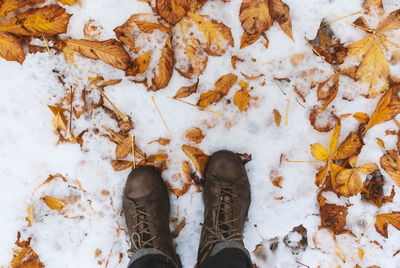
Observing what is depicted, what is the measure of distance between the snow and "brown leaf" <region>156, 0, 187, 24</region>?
0.09 m

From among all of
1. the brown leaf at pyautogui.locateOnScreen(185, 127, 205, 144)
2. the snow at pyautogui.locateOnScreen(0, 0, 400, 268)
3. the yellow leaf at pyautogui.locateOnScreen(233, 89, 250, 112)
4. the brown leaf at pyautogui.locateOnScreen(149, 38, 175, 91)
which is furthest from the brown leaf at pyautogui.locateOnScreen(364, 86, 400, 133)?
the brown leaf at pyautogui.locateOnScreen(149, 38, 175, 91)

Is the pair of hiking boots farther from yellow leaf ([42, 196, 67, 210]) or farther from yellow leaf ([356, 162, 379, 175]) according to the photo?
yellow leaf ([356, 162, 379, 175])

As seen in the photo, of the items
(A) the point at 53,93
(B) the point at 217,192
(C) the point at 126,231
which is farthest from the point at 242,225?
(A) the point at 53,93

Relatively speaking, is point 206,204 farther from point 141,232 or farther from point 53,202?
point 53,202

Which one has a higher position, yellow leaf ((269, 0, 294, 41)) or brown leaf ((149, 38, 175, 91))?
yellow leaf ((269, 0, 294, 41))

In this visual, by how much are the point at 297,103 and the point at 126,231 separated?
3.01ft

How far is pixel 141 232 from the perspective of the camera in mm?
1280

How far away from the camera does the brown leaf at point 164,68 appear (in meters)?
1.25

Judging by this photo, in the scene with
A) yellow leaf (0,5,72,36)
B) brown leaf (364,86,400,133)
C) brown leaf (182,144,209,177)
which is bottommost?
brown leaf (182,144,209,177)

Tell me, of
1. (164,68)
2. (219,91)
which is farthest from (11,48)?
(219,91)

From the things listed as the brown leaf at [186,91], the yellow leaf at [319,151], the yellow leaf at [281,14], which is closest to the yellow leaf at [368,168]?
the yellow leaf at [319,151]

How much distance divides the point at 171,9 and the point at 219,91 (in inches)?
15.0

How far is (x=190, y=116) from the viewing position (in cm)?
127

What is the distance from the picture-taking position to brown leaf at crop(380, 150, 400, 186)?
4.18 feet
